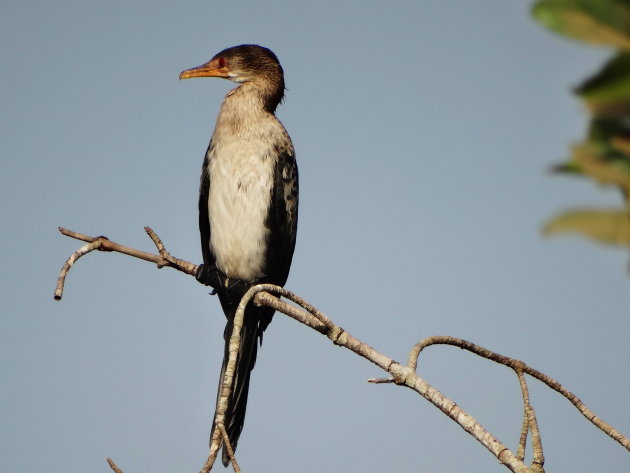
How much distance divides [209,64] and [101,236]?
9.20 feet

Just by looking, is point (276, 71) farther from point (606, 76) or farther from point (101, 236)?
point (606, 76)

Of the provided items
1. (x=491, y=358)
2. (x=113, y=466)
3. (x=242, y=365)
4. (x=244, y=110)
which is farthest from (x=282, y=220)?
(x=113, y=466)

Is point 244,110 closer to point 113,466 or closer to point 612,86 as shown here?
point 113,466

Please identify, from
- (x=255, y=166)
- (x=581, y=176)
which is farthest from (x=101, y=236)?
(x=581, y=176)

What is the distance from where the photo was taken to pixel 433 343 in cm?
262

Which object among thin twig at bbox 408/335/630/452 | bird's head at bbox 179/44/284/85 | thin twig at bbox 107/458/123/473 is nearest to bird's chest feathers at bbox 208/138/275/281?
bird's head at bbox 179/44/284/85

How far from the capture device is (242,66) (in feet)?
18.1

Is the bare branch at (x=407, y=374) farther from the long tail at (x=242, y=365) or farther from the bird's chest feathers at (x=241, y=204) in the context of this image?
the bird's chest feathers at (x=241, y=204)

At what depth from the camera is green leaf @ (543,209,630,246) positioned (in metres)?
0.58

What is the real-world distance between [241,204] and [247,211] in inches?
2.4

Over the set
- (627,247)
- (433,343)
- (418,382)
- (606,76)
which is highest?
(433,343)

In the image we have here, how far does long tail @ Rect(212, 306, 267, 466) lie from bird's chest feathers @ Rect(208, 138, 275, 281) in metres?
0.33

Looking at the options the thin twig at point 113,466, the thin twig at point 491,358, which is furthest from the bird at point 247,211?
the thin twig at point 113,466

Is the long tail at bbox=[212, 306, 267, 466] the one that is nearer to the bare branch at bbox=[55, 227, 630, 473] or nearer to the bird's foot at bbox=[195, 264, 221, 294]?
the bird's foot at bbox=[195, 264, 221, 294]
